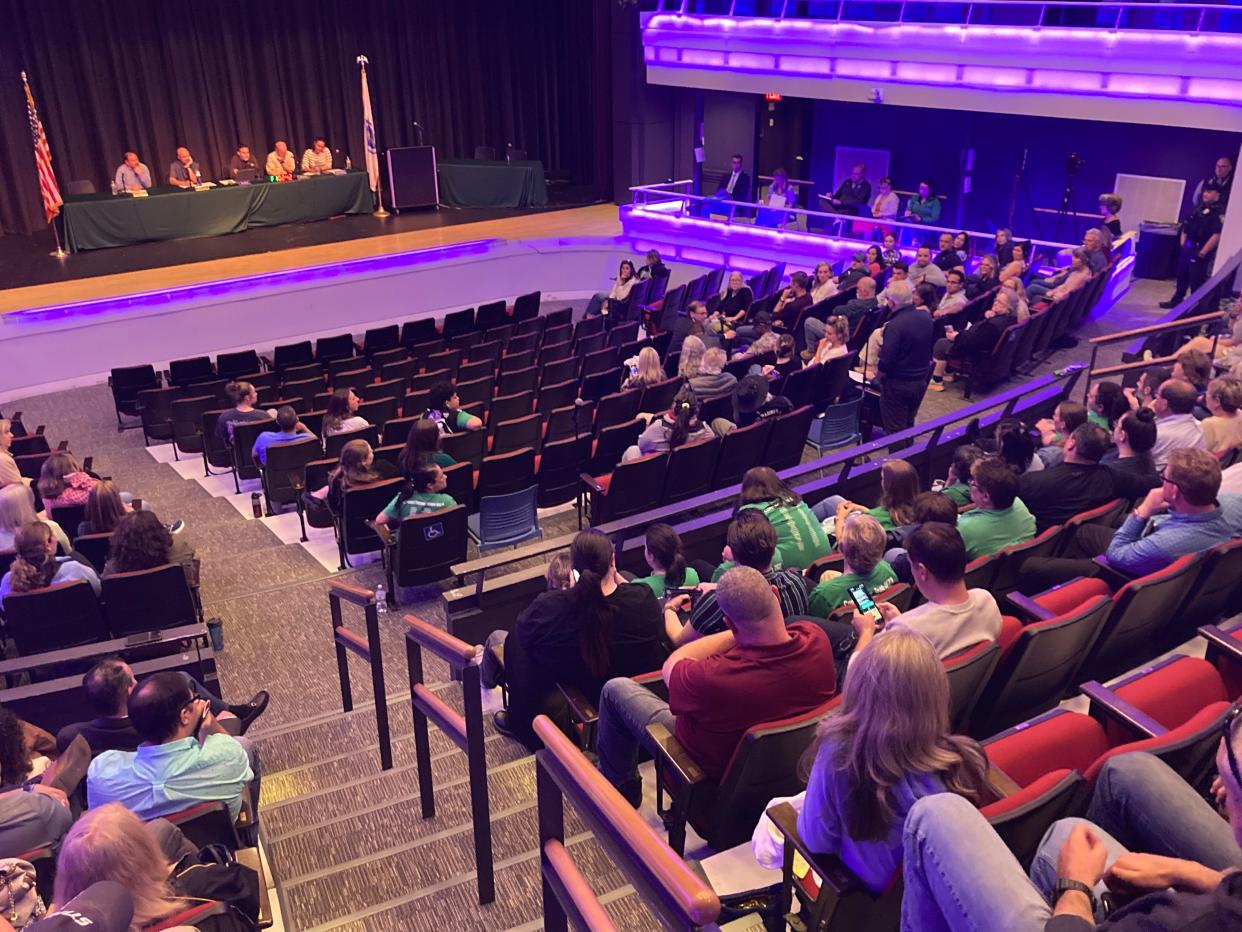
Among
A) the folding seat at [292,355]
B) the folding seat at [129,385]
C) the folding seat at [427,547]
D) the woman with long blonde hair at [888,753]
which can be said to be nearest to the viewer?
the woman with long blonde hair at [888,753]

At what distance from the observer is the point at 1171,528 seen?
12.5 feet

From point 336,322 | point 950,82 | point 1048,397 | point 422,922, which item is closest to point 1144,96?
point 950,82

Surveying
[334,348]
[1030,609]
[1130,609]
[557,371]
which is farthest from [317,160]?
[1130,609]

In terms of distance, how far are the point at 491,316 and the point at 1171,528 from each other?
31.1 ft

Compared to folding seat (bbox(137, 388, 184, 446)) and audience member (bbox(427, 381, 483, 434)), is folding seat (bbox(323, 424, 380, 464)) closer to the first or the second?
audience member (bbox(427, 381, 483, 434))

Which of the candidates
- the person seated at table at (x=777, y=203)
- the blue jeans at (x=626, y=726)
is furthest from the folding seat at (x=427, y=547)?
the person seated at table at (x=777, y=203)

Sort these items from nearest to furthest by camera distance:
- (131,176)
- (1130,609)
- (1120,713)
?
(1120,713) < (1130,609) < (131,176)

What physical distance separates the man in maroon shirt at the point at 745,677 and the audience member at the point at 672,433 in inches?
134

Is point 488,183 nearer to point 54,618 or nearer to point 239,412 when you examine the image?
point 239,412

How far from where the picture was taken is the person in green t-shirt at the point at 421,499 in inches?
229

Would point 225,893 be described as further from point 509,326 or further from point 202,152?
point 202,152

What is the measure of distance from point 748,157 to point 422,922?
17.5 m

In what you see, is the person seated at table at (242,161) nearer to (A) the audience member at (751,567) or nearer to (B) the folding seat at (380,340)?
(B) the folding seat at (380,340)

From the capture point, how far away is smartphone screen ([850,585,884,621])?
349 cm
